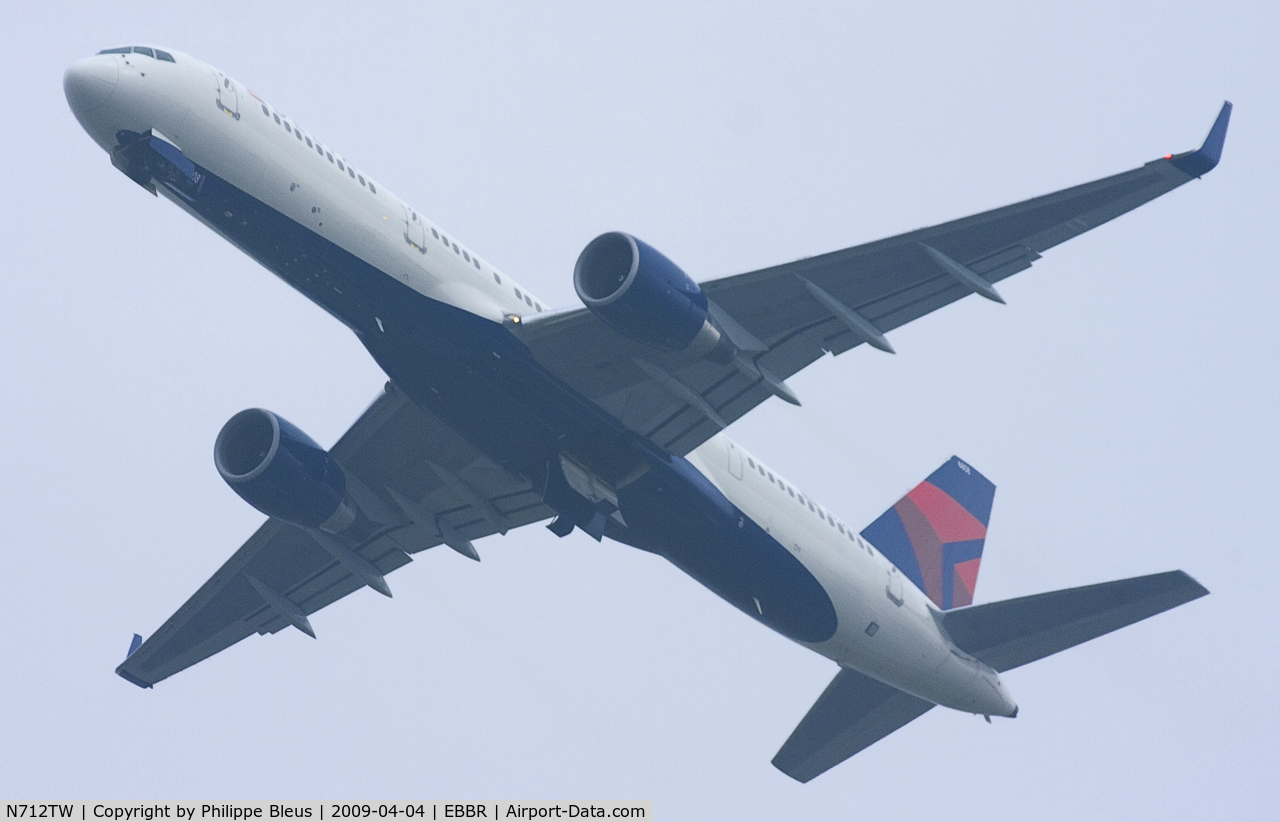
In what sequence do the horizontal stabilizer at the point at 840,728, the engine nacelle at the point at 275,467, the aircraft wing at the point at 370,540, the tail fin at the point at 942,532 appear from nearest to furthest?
the engine nacelle at the point at 275,467
the aircraft wing at the point at 370,540
the horizontal stabilizer at the point at 840,728
the tail fin at the point at 942,532

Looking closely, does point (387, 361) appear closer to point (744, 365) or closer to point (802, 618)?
point (744, 365)

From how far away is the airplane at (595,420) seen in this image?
88.8 feet

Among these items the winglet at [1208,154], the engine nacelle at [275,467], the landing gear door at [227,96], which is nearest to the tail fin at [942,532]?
the engine nacelle at [275,467]

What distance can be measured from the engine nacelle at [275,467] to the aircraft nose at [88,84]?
7854mm

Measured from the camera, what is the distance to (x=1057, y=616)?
32.4m

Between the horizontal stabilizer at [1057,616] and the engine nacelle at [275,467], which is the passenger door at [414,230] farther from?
the horizontal stabilizer at [1057,616]

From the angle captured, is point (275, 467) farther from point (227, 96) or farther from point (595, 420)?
point (227, 96)

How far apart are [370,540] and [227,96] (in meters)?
12.2

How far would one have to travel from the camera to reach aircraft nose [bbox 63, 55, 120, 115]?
2661 centimetres

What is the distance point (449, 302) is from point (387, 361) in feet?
6.65

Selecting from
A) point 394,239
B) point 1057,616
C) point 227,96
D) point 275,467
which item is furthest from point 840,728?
point 227,96

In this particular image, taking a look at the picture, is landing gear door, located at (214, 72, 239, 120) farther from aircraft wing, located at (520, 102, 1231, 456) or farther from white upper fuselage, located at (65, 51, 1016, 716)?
aircraft wing, located at (520, 102, 1231, 456)

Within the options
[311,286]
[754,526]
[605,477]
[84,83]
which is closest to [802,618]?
[754,526]

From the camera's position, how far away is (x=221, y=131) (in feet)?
89.6
